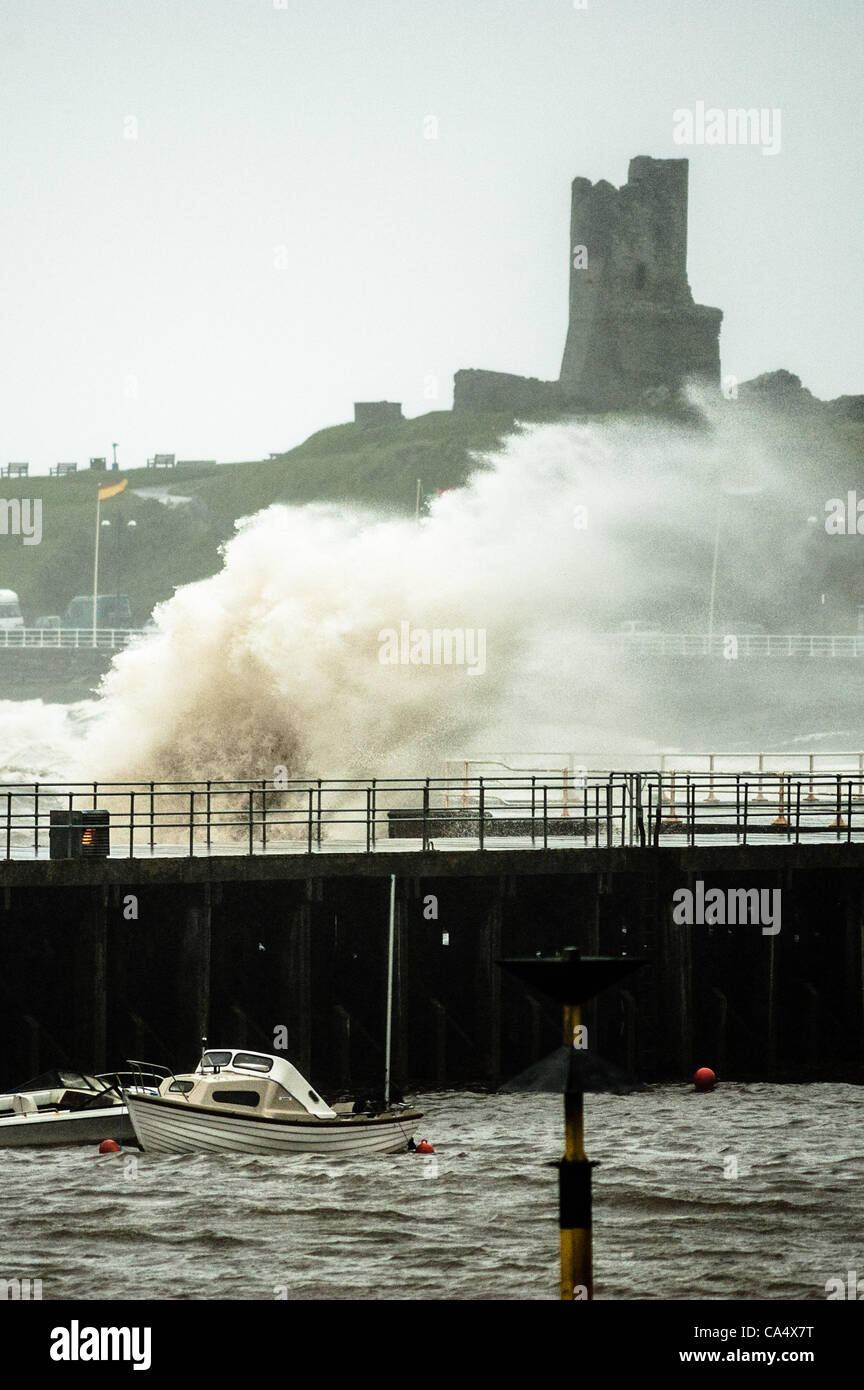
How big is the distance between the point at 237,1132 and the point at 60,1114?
225 cm

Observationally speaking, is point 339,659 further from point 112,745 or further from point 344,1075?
point 344,1075

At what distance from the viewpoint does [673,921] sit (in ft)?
104

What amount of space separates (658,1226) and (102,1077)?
7.90m

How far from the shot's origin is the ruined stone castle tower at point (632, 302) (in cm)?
17338

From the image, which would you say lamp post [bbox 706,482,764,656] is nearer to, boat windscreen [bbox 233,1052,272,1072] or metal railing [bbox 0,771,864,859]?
metal railing [bbox 0,771,864,859]

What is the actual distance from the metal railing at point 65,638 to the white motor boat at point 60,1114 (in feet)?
331

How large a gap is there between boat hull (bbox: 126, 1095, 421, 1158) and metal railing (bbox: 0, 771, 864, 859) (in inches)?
148

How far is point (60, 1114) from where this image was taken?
2586 cm

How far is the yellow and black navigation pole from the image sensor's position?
1266cm

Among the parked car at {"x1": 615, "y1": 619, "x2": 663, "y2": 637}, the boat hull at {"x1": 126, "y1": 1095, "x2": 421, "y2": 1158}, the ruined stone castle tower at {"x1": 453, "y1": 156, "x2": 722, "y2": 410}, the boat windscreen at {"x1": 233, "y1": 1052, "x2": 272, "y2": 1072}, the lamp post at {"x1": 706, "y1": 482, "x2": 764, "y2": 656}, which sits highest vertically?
the ruined stone castle tower at {"x1": 453, "y1": 156, "x2": 722, "y2": 410}

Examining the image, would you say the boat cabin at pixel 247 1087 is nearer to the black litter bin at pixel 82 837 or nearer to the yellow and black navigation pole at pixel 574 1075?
the black litter bin at pixel 82 837

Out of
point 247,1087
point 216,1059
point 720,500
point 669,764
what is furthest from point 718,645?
point 247,1087

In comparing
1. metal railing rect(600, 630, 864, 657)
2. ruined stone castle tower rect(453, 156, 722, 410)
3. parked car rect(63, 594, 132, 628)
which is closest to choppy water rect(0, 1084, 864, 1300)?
metal railing rect(600, 630, 864, 657)

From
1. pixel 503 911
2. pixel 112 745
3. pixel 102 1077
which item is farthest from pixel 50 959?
pixel 112 745
